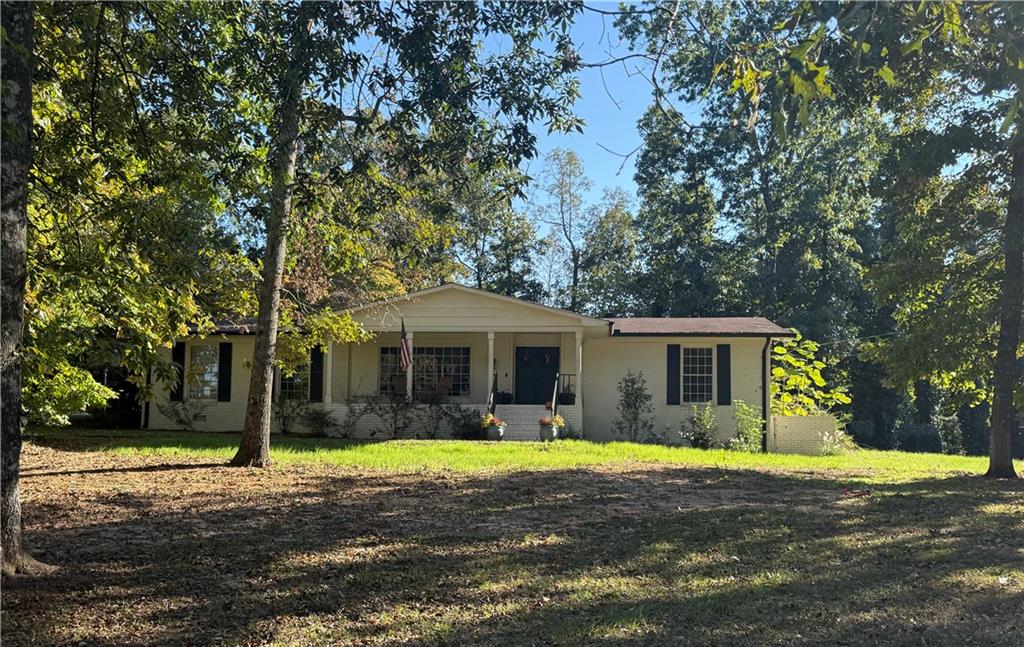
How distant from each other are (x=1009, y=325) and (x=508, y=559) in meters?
10.3

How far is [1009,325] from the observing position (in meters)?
12.0

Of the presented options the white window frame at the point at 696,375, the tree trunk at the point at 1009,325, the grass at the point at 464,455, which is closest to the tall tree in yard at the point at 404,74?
the grass at the point at 464,455

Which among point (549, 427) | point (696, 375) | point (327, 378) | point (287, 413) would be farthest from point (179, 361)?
point (696, 375)

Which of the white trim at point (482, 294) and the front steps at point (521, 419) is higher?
the white trim at point (482, 294)

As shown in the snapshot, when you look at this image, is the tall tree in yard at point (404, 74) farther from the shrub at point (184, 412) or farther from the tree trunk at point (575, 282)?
the tree trunk at point (575, 282)

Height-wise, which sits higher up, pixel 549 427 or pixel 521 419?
pixel 521 419

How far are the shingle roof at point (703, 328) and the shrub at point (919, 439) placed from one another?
9599 mm

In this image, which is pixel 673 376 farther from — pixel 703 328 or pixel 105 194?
pixel 105 194

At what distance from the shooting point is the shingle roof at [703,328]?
757 inches

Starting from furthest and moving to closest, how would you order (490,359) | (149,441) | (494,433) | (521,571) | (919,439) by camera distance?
1. (919,439)
2. (490,359)
3. (494,433)
4. (149,441)
5. (521,571)

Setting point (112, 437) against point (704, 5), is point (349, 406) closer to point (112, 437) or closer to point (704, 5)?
point (112, 437)

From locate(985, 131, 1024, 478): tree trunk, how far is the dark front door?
1100 centimetres

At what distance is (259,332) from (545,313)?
8956 mm

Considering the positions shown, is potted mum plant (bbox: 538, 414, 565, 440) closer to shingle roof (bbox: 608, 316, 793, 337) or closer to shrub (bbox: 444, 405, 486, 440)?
shrub (bbox: 444, 405, 486, 440)
